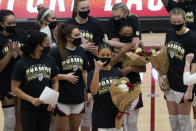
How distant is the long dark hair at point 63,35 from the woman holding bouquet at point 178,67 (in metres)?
1.31

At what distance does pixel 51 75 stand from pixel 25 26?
8.41 metres

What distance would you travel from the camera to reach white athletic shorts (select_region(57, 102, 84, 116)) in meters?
6.32

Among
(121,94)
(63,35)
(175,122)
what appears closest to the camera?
(121,94)

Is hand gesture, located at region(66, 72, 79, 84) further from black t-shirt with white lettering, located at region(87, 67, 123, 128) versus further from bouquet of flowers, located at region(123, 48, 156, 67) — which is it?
bouquet of flowers, located at region(123, 48, 156, 67)

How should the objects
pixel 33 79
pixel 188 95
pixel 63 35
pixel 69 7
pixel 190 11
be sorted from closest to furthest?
pixel 33 79, pixel 188 95, pixel 63 35, pixel 190 11, pixel 69 7

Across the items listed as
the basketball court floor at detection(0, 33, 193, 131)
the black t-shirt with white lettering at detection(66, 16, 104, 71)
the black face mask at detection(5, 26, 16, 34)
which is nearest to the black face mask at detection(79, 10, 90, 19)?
the black t-shirt with white lettering at detection(66, 16, 104, 71)

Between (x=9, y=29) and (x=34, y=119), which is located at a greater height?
(x=9, y=29)

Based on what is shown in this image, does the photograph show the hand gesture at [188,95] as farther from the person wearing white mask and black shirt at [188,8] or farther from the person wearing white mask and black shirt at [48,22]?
the person wearing white mask and black shirt at [48,22]

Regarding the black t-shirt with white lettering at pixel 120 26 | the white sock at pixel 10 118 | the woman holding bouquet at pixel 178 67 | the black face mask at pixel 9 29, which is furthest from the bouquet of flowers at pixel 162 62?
the white sock at pixel 10 118

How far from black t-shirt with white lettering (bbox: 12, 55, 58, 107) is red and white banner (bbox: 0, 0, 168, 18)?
26.8 feet

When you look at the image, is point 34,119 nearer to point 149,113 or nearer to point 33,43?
point 33,43

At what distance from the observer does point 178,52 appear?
6.35 m

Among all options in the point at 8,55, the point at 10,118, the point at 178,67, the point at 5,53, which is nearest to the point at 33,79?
the point at 8,55

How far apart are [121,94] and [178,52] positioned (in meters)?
1.30
